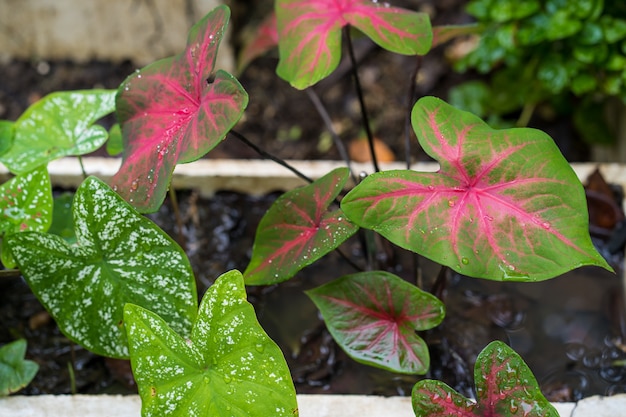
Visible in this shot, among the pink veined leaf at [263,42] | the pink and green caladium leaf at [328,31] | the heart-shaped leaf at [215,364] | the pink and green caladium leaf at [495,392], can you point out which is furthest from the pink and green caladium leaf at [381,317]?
the pink veined leaf at [263,42]

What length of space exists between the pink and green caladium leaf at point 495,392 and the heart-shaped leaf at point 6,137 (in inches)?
31.6

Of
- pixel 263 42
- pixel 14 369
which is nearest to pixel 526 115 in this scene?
pixel 263 42

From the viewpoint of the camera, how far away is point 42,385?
1287 mm

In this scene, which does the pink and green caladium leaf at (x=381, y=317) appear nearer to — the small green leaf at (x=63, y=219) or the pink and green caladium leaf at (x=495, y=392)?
the pink and green caladium leaf at (x=495, y=392)

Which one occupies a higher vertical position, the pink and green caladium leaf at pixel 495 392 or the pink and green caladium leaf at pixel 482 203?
the pink and green caladium leaf at pixel 482 203

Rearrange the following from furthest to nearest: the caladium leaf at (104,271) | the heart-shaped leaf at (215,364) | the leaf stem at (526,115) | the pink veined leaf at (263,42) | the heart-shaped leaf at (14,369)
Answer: the leaf stem at (526,115) → the pink veined leaf at (263,42) → the heart-shaped leaf at (14,369) → the caladium leaf at (104,271) → the heart-shaped leaf at (215,364)

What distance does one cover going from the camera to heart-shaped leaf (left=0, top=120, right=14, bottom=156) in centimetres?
124

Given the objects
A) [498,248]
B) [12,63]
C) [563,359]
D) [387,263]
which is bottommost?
[563,359]

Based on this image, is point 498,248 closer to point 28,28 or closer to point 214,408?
point 214,408

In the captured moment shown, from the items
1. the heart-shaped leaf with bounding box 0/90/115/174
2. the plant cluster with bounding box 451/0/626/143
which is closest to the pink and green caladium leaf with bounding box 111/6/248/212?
the heart-shaped leaf with bounding box 0/90/115/174

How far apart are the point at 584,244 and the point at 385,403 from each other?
1.38 feet

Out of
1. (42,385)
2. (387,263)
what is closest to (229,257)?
(387,263)

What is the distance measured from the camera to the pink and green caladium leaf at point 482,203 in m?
0.90

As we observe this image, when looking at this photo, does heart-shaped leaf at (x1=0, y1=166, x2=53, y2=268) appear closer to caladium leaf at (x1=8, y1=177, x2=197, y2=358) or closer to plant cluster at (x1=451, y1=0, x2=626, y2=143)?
caladium leaf at (x1=8, y1=177, x2=197, y2=358)
